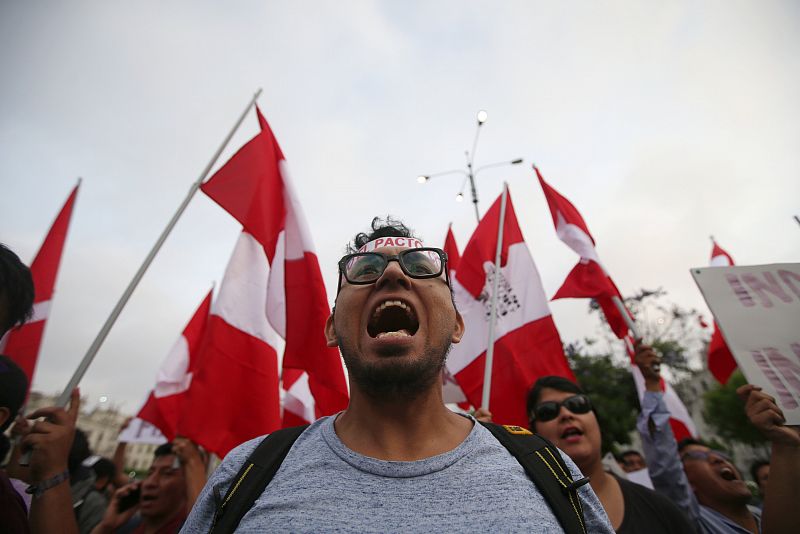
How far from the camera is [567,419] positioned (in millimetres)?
3086

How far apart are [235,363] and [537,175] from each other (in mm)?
4268

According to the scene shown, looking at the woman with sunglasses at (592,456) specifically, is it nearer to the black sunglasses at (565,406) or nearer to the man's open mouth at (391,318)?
the black sunglasses at (565,406)

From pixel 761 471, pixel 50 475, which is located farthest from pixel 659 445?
pixel 50 475

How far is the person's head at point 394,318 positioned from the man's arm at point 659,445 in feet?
7.34

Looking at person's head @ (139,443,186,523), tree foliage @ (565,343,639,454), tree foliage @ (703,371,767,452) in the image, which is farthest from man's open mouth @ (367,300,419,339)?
tree foliage @ (703,371,767,452)

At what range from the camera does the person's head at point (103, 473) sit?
492 centimetres

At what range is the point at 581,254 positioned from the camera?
15.3ft

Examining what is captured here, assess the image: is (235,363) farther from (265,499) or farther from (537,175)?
(537,175)

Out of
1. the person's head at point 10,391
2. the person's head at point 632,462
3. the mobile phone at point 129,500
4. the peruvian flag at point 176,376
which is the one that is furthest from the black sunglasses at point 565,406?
the person's head at point 632,462

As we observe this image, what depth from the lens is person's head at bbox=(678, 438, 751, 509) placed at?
130 inches

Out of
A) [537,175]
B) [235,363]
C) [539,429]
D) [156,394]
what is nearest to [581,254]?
[537,175]

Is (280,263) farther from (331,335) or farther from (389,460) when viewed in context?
(389,460)

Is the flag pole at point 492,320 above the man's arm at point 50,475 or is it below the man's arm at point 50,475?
above

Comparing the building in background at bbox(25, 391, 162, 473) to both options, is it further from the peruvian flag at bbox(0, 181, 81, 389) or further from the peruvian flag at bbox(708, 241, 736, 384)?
the peruvian flag at bbox(708, 241, 736, 384)
